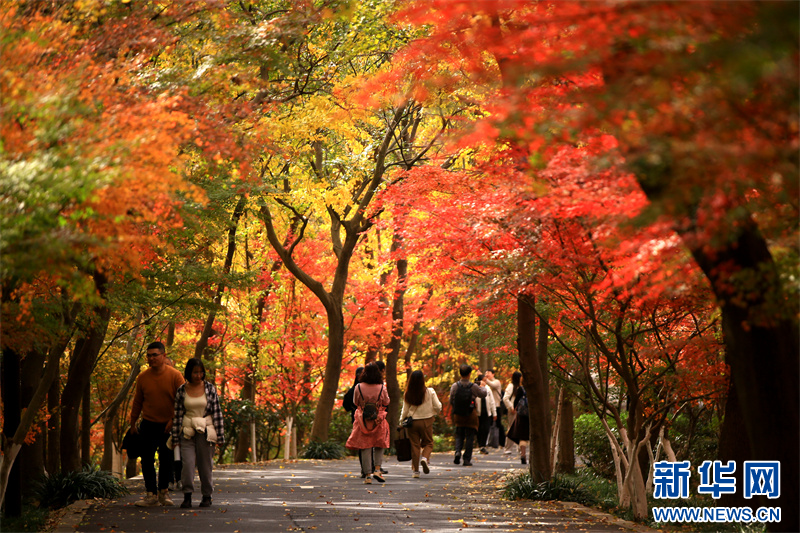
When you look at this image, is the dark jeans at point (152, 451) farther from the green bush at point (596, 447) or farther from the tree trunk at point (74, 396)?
the green bush at point (596, 447)

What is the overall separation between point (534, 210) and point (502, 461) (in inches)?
467

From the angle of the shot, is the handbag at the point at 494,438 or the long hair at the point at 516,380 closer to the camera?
the long hair at the point at 516,380

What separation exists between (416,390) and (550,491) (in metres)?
3.32

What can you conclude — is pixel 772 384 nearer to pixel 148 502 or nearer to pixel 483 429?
pixel 148 502

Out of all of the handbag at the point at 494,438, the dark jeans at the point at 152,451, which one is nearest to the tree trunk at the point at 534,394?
the dark jeans at the point at 152,451

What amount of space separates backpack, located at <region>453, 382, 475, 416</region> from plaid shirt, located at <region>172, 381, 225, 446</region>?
6956 millimetres

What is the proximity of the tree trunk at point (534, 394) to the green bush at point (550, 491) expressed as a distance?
20cm

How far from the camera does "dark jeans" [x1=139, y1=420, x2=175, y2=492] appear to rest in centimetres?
959

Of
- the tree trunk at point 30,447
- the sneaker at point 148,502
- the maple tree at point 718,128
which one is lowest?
the sneaker at point 148,502

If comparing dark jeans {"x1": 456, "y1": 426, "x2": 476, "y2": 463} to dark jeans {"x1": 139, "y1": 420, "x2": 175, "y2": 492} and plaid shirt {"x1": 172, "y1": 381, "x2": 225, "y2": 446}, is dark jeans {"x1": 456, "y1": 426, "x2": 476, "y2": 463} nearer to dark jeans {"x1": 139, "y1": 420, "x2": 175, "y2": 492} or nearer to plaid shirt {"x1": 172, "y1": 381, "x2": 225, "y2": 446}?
plaid shirt {"x1": 172, "y1": 381, "x2": 225, "y2": 446}

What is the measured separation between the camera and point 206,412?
31.1 feet

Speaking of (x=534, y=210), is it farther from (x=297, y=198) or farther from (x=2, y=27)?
(x=297, y=198)

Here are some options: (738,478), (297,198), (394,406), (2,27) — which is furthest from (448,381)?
(2,27)

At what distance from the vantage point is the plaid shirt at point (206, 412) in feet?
30.9
